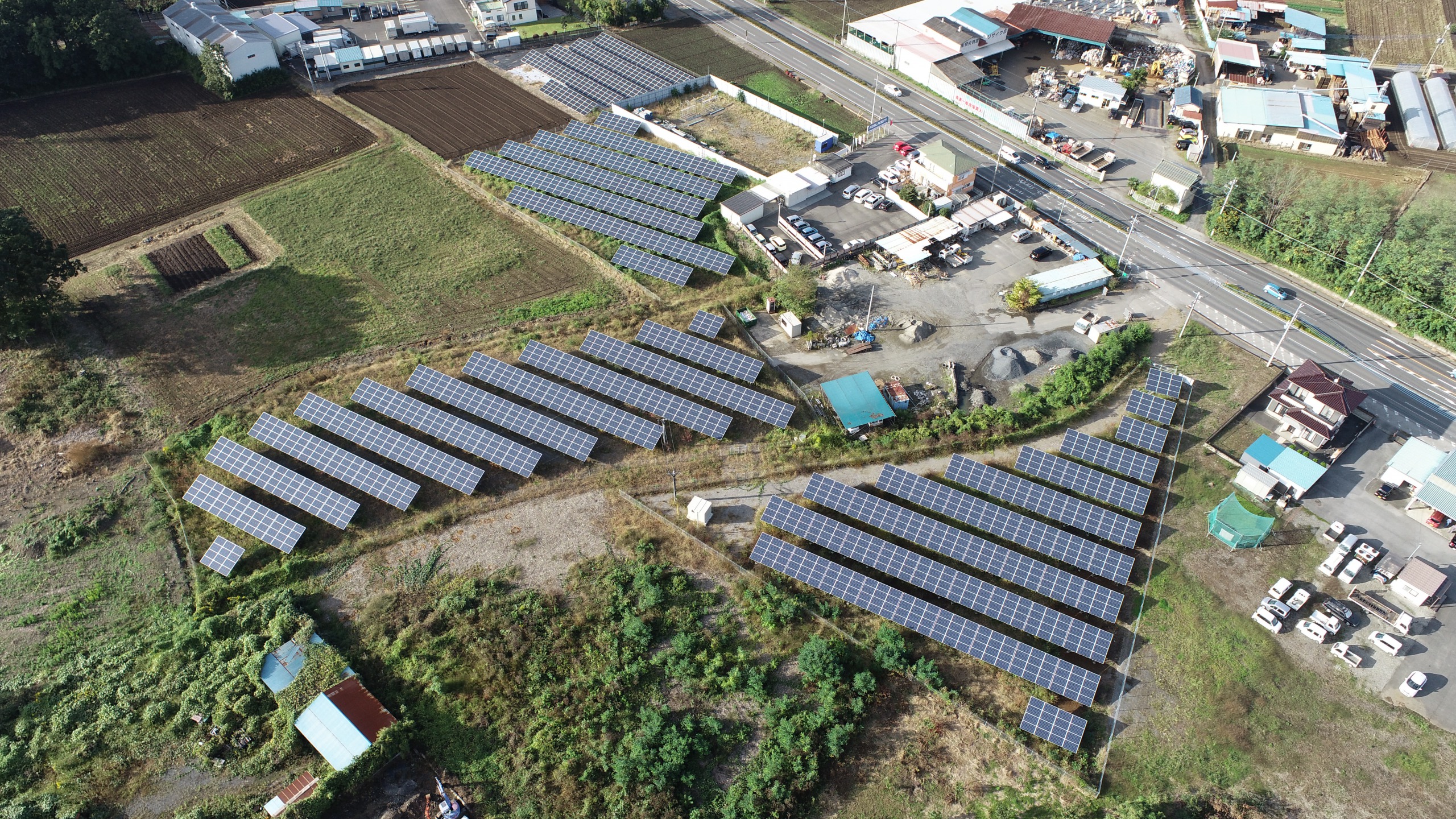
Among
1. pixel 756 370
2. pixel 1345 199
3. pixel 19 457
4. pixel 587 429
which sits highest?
pixel 1345 199

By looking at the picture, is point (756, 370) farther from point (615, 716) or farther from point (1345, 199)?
point (1345, 199)

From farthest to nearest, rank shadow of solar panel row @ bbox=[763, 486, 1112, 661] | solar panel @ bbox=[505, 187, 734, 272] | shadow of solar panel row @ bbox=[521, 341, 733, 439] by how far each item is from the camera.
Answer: solar panel @ bbox=[505, 187, 734, 272] → shadow of solar panel row @ bbox=[521, 341, 733, 439] → shadow of solar panel row @ bbox=[763, 486, 1112, 661]

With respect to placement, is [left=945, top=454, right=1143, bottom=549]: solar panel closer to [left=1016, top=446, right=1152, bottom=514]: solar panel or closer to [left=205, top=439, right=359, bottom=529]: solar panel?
[left=1016, top=446, right=1152, bottom=514]: solar panel

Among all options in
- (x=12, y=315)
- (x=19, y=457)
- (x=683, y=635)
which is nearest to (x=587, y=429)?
(x=683, y=635)

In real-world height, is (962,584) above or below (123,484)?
above

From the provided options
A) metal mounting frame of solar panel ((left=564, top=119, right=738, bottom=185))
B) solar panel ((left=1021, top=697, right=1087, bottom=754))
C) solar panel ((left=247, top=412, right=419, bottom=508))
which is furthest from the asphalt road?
solar panel ((left=247, top=412, right=419, bottom=508))

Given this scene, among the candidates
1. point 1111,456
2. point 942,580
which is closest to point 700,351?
point 942,580

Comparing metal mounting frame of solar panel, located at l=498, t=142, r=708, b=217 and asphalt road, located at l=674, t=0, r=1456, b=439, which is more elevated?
asphalt road, located at l=674, t=0, r=1456, b=439

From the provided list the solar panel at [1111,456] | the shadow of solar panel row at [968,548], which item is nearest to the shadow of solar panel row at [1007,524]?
the shadow of solar panel row at [968,548]
